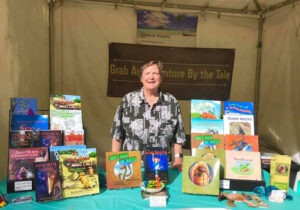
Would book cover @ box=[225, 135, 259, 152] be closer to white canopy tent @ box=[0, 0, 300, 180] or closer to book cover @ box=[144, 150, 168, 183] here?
book cover @ box=[144, 150, 168, 183]

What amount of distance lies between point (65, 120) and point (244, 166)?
1.14 m

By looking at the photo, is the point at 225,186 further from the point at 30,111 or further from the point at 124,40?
the point at 124,40

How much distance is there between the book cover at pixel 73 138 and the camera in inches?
54.9

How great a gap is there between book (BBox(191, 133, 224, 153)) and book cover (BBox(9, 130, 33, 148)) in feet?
3.23

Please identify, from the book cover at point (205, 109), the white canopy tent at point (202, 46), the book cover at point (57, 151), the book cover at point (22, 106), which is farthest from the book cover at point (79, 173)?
the white canopy tent at point (202, 46)

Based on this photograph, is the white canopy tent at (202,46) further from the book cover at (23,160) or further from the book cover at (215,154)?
the book cover at (215,154)

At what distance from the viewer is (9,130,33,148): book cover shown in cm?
125

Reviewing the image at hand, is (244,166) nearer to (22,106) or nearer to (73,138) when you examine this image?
(73,138)

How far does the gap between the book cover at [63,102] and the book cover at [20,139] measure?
0.23 metres

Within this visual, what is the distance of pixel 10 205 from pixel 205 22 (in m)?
3.41

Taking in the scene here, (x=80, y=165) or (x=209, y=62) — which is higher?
(x=209, y=62)

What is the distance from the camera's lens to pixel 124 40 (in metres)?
3.44

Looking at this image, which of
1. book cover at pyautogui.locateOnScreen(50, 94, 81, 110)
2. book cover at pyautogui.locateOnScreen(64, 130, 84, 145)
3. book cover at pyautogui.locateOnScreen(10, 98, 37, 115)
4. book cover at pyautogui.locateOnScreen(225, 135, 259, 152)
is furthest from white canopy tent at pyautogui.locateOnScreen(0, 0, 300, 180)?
book cover at pyautogui.locateOnScreen(225, 135, 259, 152)

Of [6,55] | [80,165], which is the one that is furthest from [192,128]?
[6,55]
